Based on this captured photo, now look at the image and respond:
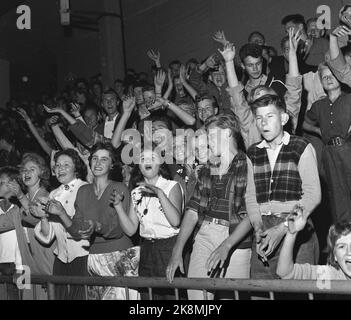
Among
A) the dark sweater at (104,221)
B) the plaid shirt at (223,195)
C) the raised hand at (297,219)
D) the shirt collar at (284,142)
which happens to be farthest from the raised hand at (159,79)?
the raised hand at (297,219)

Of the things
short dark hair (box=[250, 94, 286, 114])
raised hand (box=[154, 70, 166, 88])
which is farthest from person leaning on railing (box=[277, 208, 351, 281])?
raised hand (box=[154, 70, 166, 88])

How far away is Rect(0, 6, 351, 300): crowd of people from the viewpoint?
3490 millimetres

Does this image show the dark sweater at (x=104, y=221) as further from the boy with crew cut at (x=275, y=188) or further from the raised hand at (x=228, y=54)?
the raised hand at (x=228, y=54)

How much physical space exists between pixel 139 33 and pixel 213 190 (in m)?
7.90

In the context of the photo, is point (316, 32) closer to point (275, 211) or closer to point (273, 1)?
point (273, 1)

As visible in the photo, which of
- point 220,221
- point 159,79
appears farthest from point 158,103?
point 220,221

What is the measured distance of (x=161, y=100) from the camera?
554cm

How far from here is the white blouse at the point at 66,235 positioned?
455 centimetres

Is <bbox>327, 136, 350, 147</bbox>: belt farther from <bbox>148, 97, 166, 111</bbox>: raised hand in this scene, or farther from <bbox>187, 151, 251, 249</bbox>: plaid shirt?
<bbox>148, 97, 166, 111</bbox>: raised hand

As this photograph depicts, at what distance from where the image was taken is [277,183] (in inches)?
139

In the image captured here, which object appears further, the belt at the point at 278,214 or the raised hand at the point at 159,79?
the raised hand at the point at 159,79

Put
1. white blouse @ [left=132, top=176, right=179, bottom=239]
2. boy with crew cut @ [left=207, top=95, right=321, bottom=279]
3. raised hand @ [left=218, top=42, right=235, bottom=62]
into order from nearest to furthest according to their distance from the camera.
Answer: boy with crew cut @ [left=207, top=95, right=321, bottom=279] < white blouse @ [left=132, top=176, right=179, bottom=239] < raised hand @ [left=218, top=42, right=235, bottom=62]

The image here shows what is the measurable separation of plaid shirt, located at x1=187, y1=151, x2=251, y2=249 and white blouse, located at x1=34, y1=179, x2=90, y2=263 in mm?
1201

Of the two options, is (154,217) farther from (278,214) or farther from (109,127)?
(109,127)
